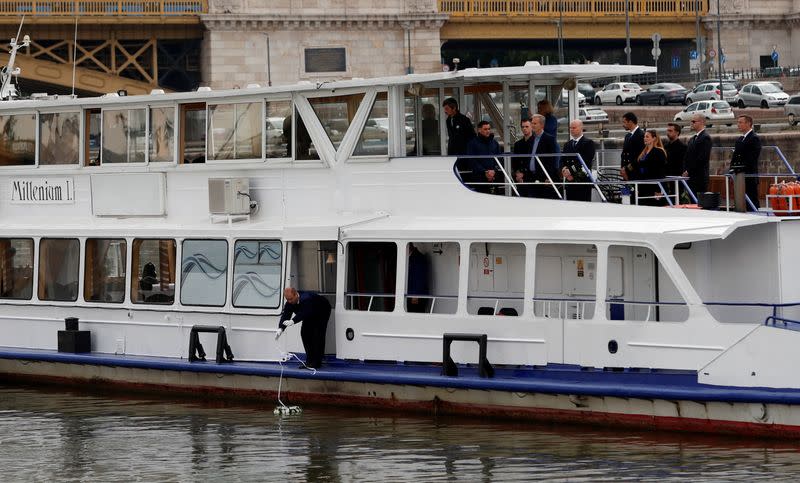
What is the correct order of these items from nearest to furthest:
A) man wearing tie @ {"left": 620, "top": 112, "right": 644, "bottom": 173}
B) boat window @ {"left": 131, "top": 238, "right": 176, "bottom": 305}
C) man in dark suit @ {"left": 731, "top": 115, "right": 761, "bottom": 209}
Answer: man in dark suit @ {"left": 731, "top": 115, "right": 761, "bottom": 209} < man wearing tie @ {"left": 620, "top": 112, "right": 644, "bottom": 173} < boat window @ {"left": 131, "top": 238, "right": 176, "bottom": 305}

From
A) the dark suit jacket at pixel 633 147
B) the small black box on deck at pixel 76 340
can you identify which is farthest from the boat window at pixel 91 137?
the dark suit jacket at pixel 633 147

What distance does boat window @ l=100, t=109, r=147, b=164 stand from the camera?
19.7m

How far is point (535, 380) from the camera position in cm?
1650

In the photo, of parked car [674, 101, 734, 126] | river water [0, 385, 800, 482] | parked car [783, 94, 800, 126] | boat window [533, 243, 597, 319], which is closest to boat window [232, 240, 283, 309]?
river water [0, 385, 800, 482]

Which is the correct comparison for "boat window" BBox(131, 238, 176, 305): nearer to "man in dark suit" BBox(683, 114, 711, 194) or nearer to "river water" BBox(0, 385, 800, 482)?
"river water" BBox(0, 385, 800, 482)

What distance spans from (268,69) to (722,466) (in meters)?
58.6

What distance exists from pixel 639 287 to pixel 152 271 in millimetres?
6106

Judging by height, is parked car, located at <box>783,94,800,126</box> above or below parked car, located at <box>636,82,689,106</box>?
below

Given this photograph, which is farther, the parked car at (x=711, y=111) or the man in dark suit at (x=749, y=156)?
the parked car at (x=711, y=111)

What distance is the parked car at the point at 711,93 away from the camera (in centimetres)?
6241

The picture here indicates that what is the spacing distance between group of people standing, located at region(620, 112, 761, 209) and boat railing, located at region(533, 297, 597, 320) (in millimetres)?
1406

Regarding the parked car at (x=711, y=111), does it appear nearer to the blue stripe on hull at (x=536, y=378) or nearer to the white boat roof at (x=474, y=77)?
the white boat roof at (x=474, y=77)

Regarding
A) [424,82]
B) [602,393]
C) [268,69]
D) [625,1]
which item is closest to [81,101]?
[424,82]

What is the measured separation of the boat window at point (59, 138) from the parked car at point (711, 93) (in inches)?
1762
